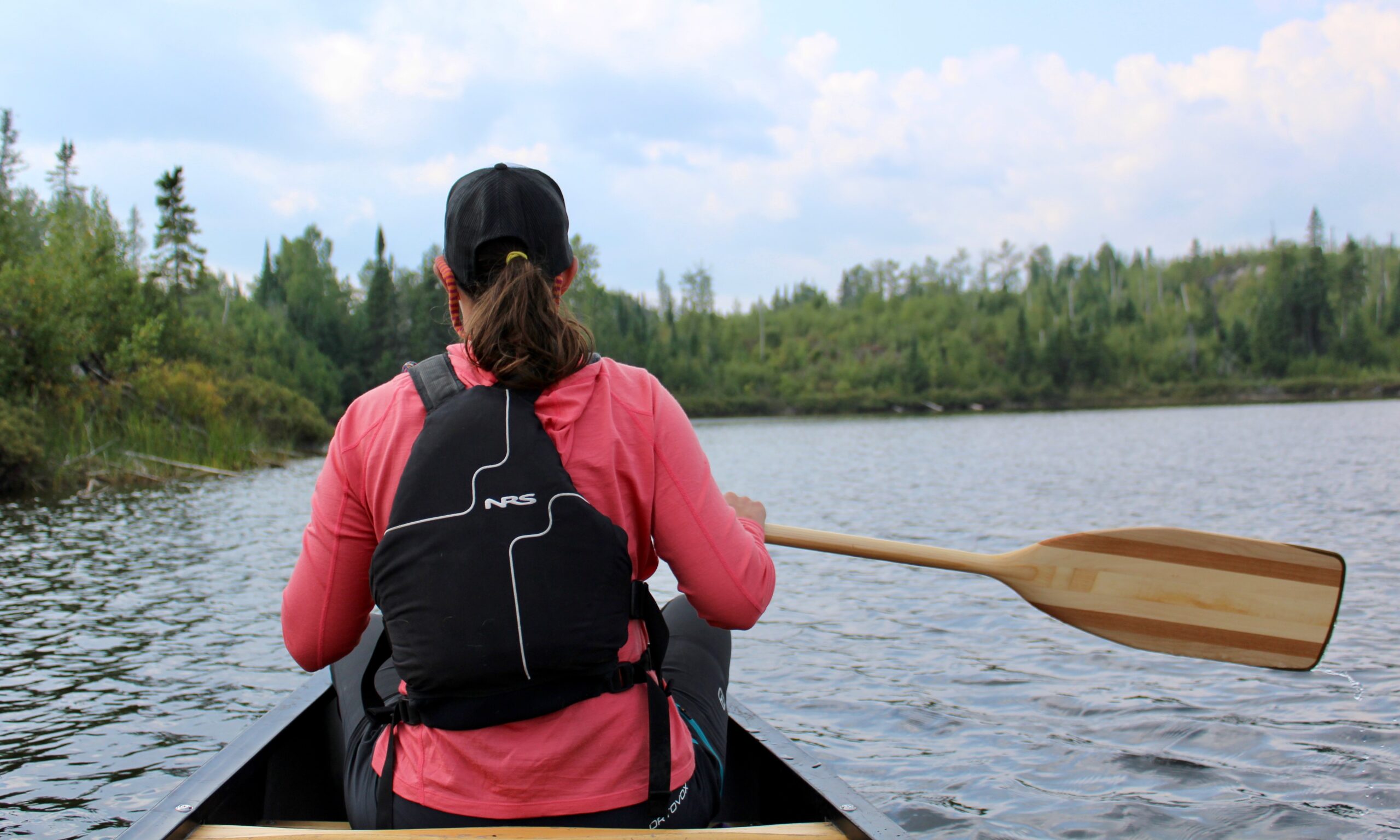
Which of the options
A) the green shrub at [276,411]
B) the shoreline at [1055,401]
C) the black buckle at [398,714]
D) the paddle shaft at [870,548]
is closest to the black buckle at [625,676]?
the black buckle at [398,714]

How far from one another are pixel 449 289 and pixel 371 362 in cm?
6266

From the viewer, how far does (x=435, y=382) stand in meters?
1.58

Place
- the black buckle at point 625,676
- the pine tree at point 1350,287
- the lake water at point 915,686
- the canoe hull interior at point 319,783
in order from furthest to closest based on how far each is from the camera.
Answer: the pine tree at point 1350,287 → the lake water at point 915,686 → the canoe hull interior at point 319,783 → the black buckle at point 625,676

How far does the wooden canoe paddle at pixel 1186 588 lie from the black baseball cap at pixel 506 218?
1478 millimetres

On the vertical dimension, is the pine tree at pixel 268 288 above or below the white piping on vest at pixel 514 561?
above

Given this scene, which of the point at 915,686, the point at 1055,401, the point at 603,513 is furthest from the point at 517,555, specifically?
the point at 1055,401

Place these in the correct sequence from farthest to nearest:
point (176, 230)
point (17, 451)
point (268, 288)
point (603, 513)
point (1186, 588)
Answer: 1. point (268, 288)
2. point (176, 230)
3. point (17, 451)
4. point (1186, 588)
5. point (603, 513)

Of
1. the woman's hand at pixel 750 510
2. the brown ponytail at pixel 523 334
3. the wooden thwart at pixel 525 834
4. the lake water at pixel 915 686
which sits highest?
the brown ponytail at pixel 523 334

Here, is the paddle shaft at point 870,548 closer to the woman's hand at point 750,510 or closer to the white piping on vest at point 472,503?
the woman's hand at point 750,510

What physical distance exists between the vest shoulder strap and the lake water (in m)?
2.60

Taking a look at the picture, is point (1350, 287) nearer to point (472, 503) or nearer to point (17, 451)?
point (17, 451)

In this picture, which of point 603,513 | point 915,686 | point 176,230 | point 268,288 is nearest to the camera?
point 603,513

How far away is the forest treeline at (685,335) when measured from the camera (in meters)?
16.6

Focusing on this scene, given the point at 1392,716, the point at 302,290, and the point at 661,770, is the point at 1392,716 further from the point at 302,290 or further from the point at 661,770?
the point at 302,290
